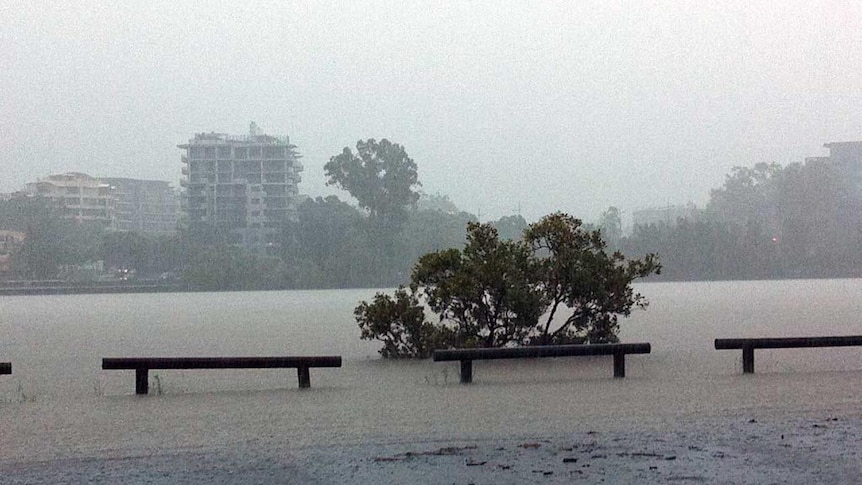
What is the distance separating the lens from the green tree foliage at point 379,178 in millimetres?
116688

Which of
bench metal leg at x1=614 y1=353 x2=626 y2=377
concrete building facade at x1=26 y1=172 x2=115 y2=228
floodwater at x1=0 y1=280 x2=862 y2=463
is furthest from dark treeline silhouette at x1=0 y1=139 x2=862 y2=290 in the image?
bench metal leg at x1=614 y1=353 x2=626 y2=377

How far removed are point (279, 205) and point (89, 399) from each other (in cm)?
13188

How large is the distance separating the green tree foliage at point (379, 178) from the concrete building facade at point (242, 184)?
69.5ft

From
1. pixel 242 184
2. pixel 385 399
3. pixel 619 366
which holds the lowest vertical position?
pixel 385 399

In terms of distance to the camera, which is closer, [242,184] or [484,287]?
[484,287]

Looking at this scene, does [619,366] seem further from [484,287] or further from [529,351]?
[484,287]

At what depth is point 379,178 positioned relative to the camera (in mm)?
118688

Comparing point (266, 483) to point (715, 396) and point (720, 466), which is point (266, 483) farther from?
point (715, 396)

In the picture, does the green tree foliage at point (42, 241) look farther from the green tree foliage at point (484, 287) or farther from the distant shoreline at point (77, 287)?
the green tree foliage at point (484, 287)

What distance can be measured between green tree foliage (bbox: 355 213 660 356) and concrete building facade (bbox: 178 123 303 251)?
114 meters

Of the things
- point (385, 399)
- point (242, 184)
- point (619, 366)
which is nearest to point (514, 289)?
point (619, 366)

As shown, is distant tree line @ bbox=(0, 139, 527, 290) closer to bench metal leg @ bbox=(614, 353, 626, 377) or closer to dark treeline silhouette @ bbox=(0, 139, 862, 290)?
dark treeline silhouette @ bbox=(0, 139, 862, 290)

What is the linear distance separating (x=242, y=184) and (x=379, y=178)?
33200 mm

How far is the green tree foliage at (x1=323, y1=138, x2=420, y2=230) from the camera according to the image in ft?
383
